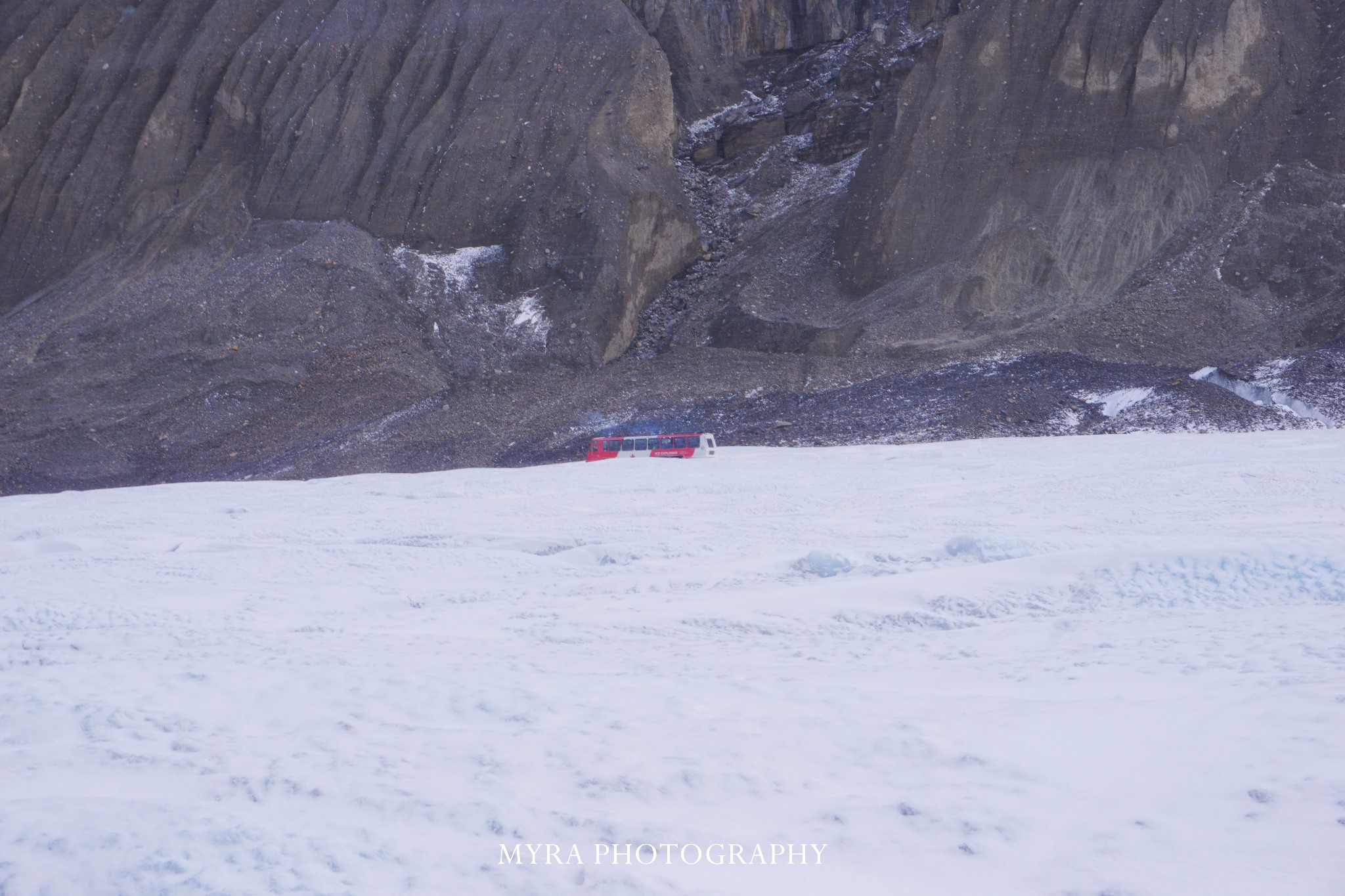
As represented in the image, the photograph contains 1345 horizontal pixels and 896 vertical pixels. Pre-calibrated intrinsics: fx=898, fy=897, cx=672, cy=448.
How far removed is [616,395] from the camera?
78.9ft

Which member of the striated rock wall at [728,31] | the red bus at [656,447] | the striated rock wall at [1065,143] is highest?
the striated rock wall at [728,31]

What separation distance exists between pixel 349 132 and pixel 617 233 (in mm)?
10776

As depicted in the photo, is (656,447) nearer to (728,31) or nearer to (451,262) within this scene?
(451,262)

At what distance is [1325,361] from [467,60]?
27464 millimetres

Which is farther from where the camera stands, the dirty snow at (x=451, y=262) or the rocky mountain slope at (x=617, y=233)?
the dirty snow at (x=451, y=262)

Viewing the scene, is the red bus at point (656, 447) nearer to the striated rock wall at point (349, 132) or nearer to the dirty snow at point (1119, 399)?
the dirty snow at point (1119, 399)

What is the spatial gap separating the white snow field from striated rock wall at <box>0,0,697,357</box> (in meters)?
22.1

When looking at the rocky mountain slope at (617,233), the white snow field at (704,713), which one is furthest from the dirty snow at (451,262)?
Answer: the white snow field at (704,713)

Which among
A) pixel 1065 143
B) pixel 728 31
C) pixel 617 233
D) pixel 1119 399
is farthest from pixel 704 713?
pixel 728 31

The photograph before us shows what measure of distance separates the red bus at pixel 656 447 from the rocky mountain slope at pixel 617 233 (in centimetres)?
329

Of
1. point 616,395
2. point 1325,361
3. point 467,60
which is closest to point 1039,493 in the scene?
point 1325,361

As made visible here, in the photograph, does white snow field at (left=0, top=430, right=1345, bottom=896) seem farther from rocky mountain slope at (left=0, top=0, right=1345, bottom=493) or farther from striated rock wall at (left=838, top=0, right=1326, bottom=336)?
striated rock wall at (left=838, top=0, right=1326, bottom=336)

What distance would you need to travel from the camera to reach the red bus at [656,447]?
1631cm

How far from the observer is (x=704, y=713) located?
3.75 m
